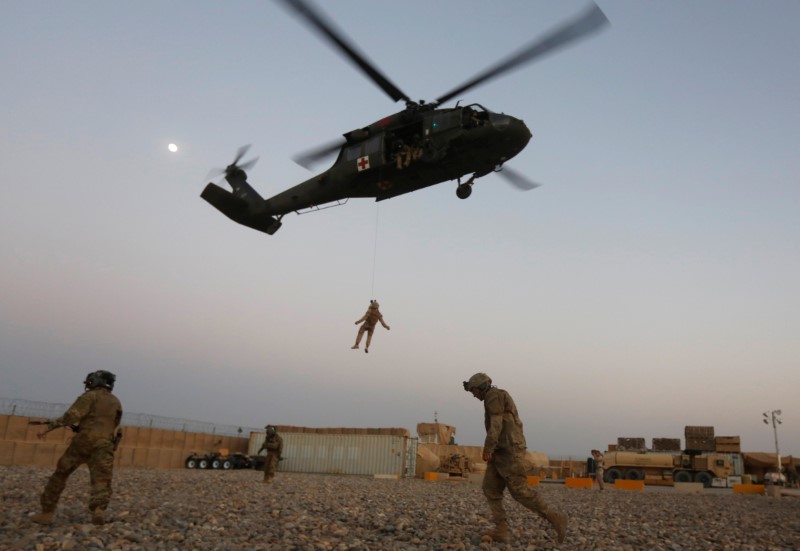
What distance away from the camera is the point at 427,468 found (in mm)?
28672

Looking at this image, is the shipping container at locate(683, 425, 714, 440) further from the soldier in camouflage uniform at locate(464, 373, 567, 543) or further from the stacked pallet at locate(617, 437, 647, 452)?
the soldier in camouflage uniform at locate(464, 373, 567, 543)

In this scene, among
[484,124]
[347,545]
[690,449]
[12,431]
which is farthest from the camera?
[690,449]

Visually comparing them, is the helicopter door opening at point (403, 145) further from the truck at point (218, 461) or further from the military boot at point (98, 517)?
the truck at point (218, 461)

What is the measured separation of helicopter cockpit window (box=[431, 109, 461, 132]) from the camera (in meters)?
13.2

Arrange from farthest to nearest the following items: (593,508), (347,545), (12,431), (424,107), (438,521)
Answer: (12,431) → (424,107) → (593,508) → (438,521) → (347,545)

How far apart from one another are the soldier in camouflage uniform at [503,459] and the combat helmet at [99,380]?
15.6 feet

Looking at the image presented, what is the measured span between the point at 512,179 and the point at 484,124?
1.91 metres

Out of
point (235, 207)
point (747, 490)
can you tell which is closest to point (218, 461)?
point (235, 207)

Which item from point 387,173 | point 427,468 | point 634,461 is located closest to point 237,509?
point 387,173

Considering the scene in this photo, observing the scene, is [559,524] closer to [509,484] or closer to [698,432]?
[509,484]

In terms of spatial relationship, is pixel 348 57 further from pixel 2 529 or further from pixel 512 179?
pixel 2 529

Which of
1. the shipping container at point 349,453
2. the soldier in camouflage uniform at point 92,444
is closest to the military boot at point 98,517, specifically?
the soldier in camouflage uniform at point 92,444

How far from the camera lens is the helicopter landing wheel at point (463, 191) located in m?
14.2

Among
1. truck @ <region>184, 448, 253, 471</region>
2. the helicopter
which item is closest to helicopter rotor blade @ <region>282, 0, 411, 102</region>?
the helicopter
